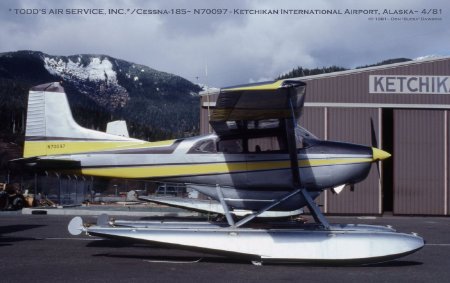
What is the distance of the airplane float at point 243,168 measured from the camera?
8906 millimetres

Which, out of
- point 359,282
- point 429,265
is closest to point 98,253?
point 359,282

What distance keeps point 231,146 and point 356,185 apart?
1469cm

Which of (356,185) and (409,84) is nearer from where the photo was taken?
(356,185)

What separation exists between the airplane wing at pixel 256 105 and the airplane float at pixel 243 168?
0.02 m

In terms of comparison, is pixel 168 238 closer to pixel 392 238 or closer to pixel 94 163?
pixel 94 163

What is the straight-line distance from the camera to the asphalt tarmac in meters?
7.70

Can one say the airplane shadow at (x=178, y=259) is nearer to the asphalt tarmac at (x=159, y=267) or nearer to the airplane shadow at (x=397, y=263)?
the asphalt tarmac at (x=159, y=267)

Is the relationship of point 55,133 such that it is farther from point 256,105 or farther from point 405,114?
point 405,114

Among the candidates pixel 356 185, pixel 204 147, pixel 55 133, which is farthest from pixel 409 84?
pixel 55 133

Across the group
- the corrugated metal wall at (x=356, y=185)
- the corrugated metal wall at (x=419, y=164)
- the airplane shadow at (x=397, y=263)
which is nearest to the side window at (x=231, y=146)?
the airplane shadow at (x=397, y=263)

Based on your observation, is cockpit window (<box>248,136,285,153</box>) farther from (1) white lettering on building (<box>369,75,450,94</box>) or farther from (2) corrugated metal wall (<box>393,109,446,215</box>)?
(2) corrugated metal wall (<box>393,109,446,215</box>)

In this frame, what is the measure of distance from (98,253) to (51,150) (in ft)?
8.61

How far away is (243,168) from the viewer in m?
10.4

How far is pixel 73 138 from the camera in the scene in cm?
1127
